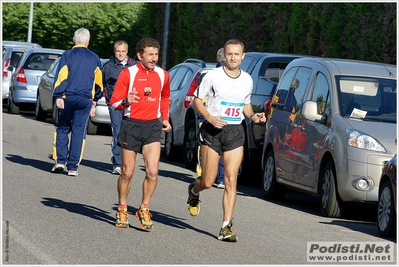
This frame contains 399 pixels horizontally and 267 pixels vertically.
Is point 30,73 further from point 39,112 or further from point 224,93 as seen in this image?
point 224,93

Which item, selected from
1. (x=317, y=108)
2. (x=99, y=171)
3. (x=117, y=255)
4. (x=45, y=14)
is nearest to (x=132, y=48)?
(x=45, y=14)

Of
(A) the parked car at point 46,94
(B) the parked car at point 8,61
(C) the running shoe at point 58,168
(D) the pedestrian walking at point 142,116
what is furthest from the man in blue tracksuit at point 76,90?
(B) the parked car at point 8,61

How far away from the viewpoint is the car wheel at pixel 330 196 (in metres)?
11.6

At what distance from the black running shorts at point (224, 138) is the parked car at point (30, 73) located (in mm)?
17896

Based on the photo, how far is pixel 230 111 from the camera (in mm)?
9852

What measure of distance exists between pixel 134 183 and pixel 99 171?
4.98ft

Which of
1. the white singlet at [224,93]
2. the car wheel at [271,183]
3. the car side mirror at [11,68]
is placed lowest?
the car side mirror at [11,68]

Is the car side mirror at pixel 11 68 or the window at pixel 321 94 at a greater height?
the window at pixel 321 94

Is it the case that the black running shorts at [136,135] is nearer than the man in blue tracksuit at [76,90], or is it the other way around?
the black running shorts at [136,135]

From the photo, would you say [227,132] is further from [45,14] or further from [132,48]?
[45,14]

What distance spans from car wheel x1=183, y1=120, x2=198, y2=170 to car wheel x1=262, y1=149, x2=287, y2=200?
2.95 metres

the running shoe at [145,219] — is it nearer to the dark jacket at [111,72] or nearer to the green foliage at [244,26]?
the dark jacket at [111,72]

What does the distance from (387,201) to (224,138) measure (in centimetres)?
176

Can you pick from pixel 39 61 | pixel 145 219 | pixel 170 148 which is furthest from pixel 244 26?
pixel 145 219
